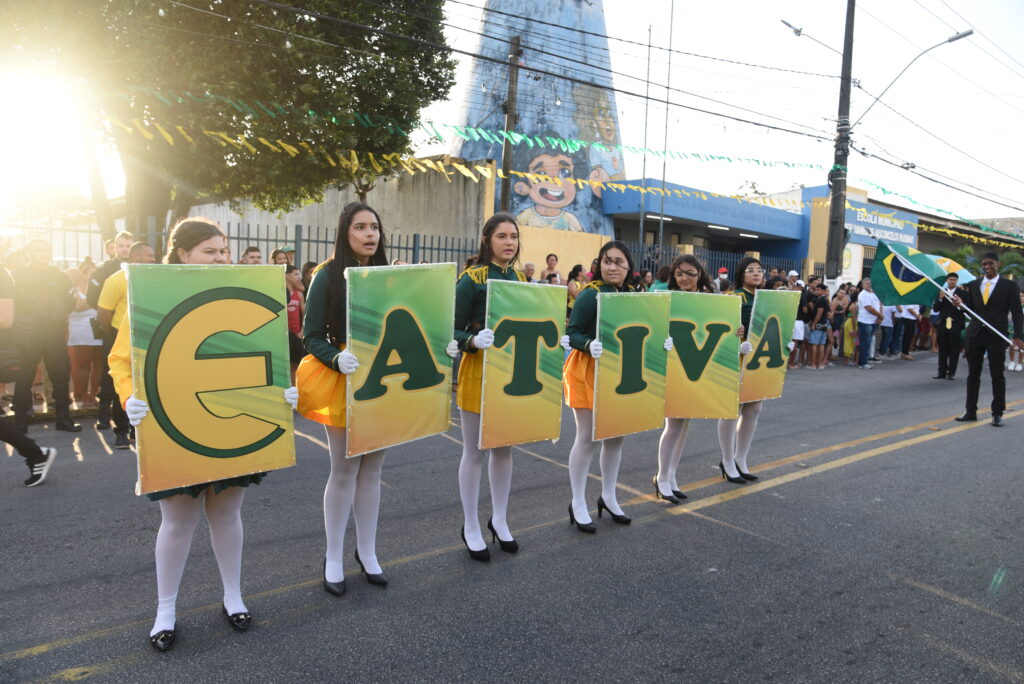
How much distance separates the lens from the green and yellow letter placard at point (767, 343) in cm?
567

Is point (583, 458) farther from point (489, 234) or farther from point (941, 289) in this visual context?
point (941, 289)

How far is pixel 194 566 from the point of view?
3836 mm

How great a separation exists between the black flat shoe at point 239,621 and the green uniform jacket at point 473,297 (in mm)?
1795

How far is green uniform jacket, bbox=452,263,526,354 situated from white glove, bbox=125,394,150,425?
5.77ft

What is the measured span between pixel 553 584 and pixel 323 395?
161cm

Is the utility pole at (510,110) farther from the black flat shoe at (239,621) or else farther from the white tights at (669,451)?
the black flat shoe at (239,621)

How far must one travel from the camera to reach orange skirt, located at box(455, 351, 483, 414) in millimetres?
4023

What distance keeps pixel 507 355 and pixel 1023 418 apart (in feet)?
28.3

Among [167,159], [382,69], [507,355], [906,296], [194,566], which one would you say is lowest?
[194,566]

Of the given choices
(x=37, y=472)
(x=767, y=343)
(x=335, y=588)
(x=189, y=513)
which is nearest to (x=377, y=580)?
(x=335, y=588)

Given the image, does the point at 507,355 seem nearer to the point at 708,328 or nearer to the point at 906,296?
the point at 708,328

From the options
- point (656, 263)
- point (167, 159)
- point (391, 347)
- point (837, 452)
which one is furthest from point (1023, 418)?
point (167, 159)

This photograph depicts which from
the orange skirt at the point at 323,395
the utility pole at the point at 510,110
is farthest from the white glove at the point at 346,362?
the utility pole at the point at 510,110

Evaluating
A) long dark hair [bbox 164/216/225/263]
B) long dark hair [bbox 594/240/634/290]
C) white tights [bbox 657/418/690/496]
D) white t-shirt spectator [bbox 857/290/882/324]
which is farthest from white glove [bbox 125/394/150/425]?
white t-shirt spectator [bbox 857/290/882/324]
